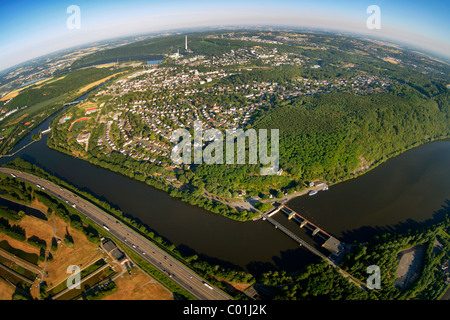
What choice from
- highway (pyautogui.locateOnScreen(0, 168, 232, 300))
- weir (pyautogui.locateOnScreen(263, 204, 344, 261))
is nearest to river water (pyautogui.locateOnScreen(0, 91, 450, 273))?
weir (pyautogui.locateOnScreen(263, 204, 344, 261))

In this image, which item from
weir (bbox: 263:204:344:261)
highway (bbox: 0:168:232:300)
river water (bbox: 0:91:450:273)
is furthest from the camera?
river water (bbox: 0:91:450:273)

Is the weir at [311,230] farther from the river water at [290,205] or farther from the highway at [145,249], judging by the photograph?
the highway at [145,249]

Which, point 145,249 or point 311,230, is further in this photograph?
point 311,230

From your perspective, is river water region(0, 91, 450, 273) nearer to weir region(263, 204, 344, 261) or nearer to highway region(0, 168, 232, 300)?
weir region(263, 204, 344, 261)

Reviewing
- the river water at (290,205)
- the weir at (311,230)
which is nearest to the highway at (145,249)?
the river water at (290,205)

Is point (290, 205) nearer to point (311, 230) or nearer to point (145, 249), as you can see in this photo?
point (311, 230)

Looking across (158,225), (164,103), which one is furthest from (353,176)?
(164,103)

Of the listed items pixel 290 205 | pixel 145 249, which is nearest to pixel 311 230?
pixel 290 205
